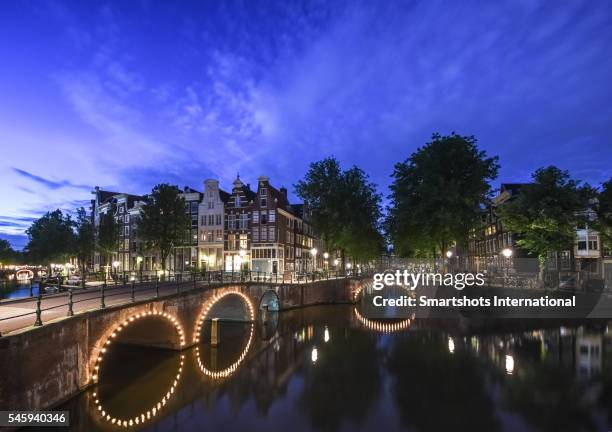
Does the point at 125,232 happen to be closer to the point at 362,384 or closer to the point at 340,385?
the point at 340,385

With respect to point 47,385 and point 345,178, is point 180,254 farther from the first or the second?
point 47,385

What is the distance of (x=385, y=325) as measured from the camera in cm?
3566

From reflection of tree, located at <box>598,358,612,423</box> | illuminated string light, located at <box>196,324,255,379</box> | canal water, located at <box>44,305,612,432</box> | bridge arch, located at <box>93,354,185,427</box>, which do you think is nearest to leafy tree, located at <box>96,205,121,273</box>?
canal water, located at <box>44,305,612,432</box>

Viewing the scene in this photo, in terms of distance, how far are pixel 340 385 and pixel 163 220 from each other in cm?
3383

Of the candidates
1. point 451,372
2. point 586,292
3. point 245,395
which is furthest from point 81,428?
point 586,292

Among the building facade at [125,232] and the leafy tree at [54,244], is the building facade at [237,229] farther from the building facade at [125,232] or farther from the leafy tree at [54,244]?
the leafy tree at [54,244]

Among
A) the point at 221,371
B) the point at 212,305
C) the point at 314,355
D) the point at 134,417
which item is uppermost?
the point at 212,305

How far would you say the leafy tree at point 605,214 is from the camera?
116ft

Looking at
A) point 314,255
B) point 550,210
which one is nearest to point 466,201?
point 550,210

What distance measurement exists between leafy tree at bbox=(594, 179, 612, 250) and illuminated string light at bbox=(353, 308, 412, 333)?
20.0m

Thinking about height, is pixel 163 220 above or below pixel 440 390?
above

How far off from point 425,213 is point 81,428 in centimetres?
2950

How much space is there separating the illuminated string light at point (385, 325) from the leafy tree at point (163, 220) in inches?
977

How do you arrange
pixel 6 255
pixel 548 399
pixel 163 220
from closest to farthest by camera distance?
pixel 548 399 → pixel 163 220 → pixel 6 255
